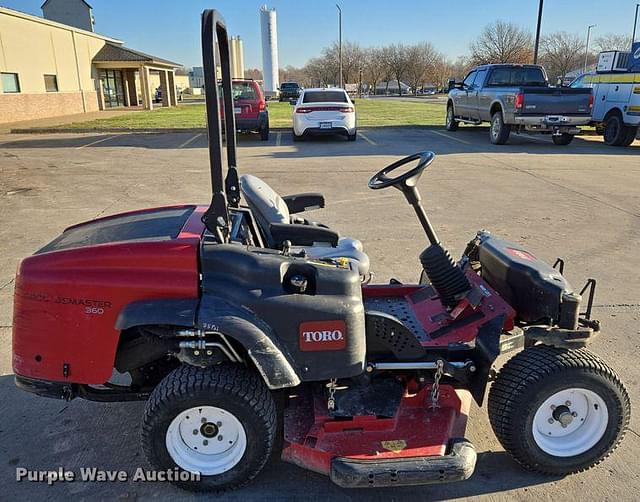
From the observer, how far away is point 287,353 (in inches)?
93.8

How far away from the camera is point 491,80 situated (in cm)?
1557

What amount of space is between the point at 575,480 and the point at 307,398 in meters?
1.38

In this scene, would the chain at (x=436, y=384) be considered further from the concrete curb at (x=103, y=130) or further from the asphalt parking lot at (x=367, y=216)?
the concrete curb at (x=103, y=130)

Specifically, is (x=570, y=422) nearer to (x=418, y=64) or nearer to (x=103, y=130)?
(x=103, y=130)

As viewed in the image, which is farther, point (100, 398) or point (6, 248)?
point (6, 248)

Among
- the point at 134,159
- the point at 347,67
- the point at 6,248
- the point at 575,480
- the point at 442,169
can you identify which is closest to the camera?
the point at 575,480

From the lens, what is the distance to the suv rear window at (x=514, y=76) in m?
15.5

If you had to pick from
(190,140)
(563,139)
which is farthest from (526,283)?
(190,140)

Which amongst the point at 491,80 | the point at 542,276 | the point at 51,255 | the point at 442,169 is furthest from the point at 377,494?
the point at 491,80

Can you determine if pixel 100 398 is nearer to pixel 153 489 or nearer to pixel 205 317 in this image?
pixel 153 489

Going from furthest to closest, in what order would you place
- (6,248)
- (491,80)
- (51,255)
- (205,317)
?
(491,80)
(6,248)
(51,255)
(205,317)

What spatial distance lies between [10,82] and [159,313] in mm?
24877

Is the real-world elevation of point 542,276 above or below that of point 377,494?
above

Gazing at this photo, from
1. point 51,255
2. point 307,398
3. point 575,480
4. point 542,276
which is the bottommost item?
point 575,480
